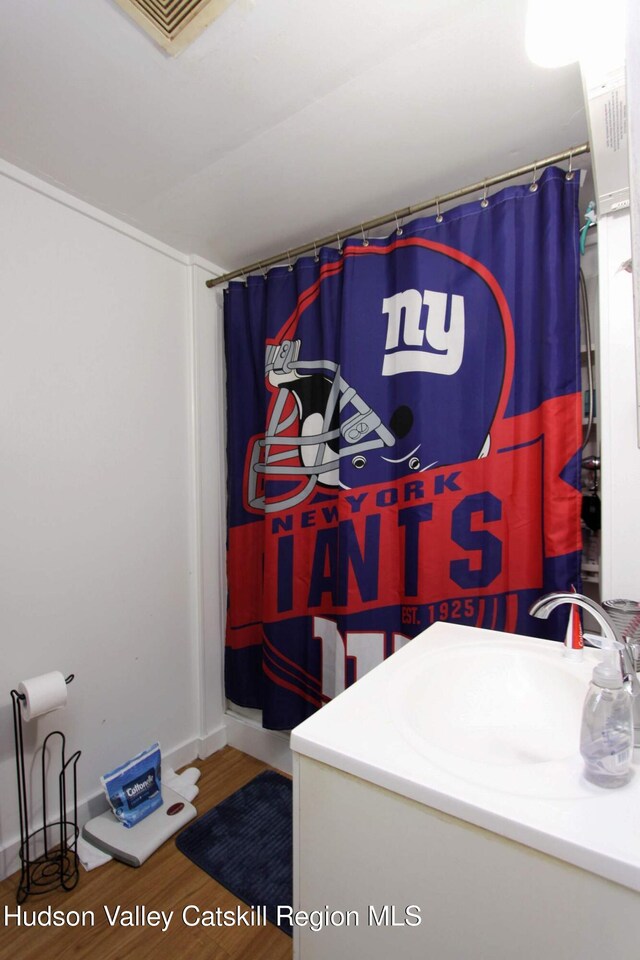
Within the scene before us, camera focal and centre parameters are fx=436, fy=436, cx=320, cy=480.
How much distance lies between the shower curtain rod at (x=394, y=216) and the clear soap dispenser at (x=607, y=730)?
1.38 m

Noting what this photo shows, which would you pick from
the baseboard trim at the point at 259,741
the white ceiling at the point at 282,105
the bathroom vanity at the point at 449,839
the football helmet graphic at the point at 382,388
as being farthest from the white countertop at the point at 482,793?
the white ceiling at the point at 282,105

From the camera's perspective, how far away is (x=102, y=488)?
5.52ft

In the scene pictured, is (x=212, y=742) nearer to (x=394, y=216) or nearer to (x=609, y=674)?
(x=609, y=674)

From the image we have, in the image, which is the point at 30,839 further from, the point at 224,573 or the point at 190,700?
the point at 224,573

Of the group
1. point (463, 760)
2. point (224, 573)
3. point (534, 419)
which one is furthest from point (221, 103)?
point (224, 573)

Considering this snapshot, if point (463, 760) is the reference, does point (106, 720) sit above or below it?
below

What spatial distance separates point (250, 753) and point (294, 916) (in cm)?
140

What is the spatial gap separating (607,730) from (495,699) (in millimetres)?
382

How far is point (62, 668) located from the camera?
5.11 feet

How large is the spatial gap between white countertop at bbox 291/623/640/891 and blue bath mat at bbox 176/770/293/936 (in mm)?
1009

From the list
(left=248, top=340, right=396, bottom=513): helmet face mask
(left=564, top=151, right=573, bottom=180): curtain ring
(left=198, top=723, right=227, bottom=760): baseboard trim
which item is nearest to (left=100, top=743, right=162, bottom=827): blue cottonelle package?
(left=198, top=723, right=227, bottom=760): baseboard trim

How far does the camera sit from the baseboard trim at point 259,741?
1.95 metres

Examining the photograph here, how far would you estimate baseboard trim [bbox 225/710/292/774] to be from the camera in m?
1.95

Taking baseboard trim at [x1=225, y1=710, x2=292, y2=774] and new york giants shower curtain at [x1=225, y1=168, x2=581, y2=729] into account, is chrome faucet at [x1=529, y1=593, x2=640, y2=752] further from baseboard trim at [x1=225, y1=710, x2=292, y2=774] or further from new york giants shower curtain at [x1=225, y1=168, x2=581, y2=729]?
baseboard trim at [x1=225, y1=710, x2=292, y2=774]
